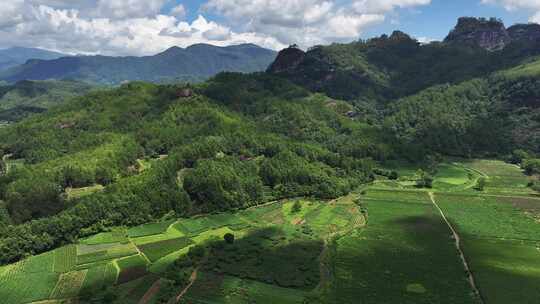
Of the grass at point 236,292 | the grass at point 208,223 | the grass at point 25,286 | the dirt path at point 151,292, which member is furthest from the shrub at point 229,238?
the grass at point 25,286

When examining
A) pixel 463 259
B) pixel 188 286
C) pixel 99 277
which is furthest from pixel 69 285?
pixel 463 259

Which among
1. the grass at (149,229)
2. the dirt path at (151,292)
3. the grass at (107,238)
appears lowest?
the grass at (107,238)

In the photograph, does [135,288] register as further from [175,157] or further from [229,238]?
[175,157]

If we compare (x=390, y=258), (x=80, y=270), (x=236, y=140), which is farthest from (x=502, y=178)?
(x=80, y=270)

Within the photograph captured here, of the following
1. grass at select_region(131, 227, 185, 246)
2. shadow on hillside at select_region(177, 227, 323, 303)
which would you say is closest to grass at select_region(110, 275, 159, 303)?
shadow on hillside at select_region(177, 227, 323, 303)

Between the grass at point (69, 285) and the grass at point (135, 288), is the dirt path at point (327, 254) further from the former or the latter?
the grass at point (69, 285)

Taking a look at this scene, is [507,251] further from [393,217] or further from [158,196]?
[158,196]
